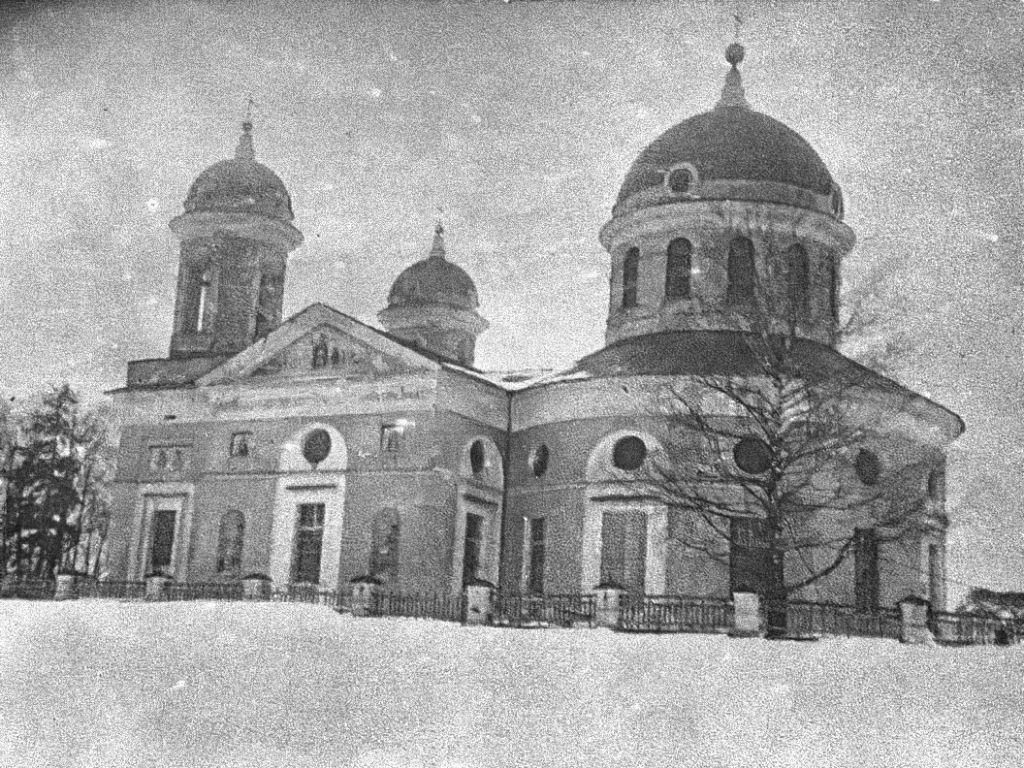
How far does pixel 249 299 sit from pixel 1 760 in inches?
822

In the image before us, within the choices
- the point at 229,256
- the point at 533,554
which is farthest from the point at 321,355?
the point at 533,554

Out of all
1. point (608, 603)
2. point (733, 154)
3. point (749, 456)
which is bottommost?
point (608, 603)

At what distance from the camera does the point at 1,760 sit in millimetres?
13109

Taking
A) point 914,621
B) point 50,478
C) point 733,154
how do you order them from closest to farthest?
point 914,621 < point 733,154 < point 50,478

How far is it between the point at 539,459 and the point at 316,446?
4.79 metres

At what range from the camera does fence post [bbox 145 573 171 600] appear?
27.5 metres

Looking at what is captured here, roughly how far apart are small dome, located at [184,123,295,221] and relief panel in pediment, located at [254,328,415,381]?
Result: 17.6 ft

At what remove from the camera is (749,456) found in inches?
1015

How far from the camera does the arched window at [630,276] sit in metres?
30.6

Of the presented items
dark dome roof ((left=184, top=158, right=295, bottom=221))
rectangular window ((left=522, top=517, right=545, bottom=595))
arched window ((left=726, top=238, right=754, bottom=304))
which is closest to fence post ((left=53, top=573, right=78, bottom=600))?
rectangular window ((left=522, top=517, right=545, bottom=595))

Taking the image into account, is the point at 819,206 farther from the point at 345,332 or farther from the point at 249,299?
the point at 249,299

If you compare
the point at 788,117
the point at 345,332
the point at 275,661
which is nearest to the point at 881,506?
the point at 788,117

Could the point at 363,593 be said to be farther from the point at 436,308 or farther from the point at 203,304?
the point at 436,308

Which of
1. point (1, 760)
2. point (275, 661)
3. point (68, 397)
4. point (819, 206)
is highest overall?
point (819, 206)
